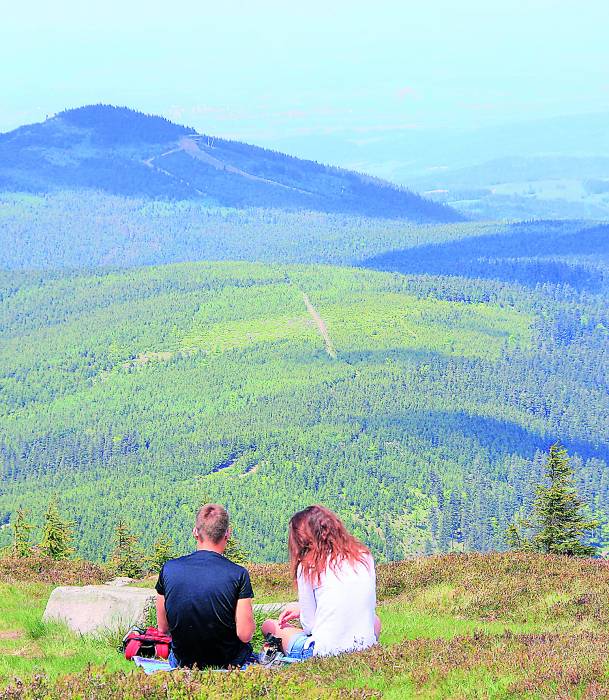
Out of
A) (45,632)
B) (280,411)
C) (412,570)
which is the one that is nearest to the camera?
(45,632)

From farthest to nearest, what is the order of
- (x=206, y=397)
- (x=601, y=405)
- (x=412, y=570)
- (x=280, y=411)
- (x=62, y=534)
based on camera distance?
(x=601, y=405)
(x=206, y=397)
(x=280, y=411)
(x=62, y=534)
(x=412, y=570)

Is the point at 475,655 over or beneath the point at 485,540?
over

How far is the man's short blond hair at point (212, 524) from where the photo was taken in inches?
602

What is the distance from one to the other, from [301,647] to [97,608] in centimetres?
573

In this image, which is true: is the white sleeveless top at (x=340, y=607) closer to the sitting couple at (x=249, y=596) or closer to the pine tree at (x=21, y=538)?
the sitting couple at (x=249, y=596)

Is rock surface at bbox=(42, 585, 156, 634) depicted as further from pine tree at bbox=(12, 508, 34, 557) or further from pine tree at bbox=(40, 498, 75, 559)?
pine tree at bbox=(40, 498, 75, 559)

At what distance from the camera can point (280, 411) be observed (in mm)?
154625

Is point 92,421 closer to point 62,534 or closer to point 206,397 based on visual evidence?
point 206,397

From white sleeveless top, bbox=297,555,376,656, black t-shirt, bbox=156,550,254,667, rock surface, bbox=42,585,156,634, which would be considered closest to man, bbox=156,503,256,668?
black t-shirt, bbox=156,550,254,667

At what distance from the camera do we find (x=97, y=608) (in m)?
20.5

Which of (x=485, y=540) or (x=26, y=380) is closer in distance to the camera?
(x=485, y=540)

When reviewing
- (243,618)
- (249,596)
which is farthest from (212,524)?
(243,618)

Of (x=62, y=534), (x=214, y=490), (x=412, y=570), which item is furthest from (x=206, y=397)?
(x=412, y=570)

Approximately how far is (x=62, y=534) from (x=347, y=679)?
29227 millimetres
